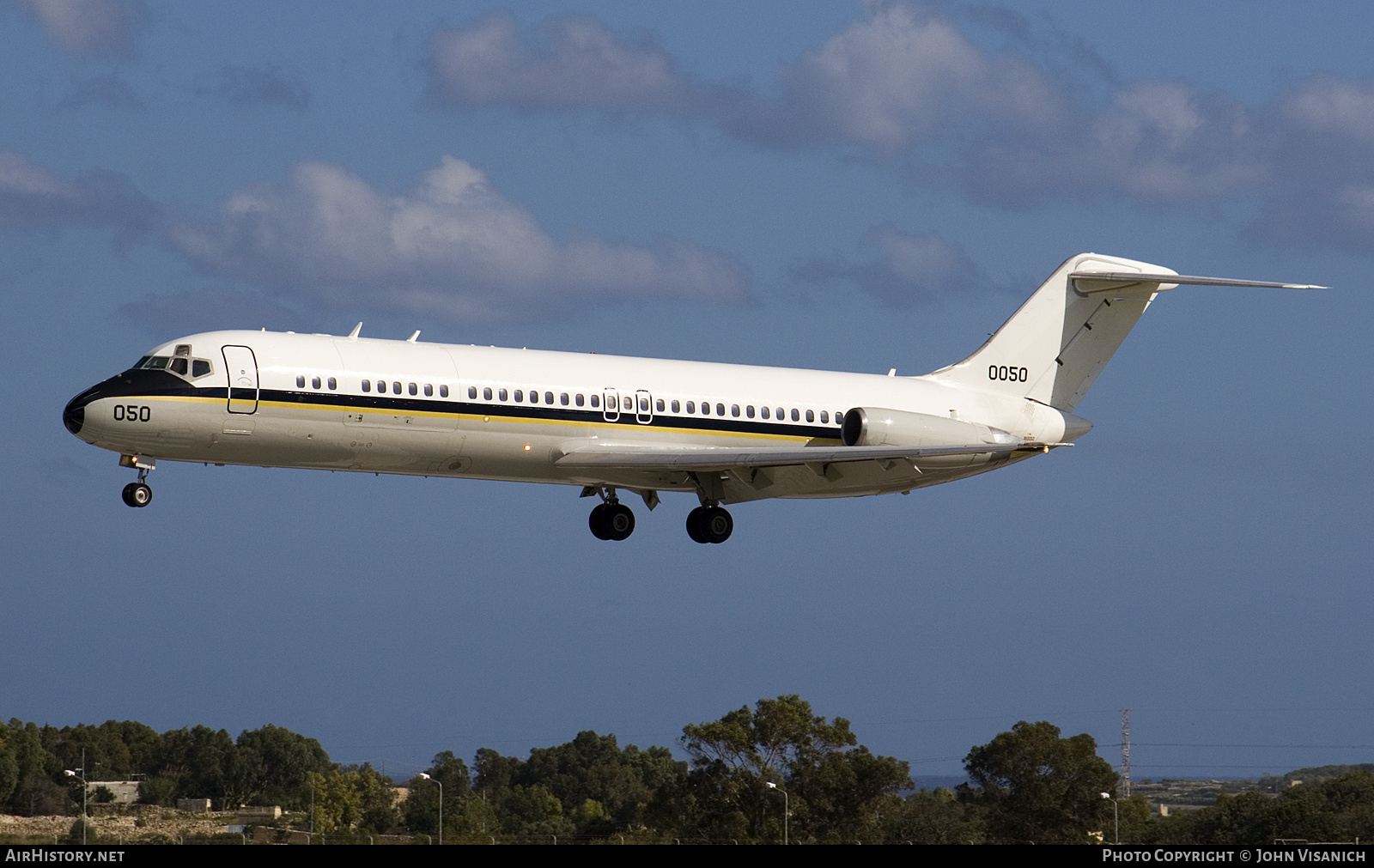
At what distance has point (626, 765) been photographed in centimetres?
9738

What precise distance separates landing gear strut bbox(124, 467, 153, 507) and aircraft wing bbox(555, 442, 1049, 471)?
7.43m

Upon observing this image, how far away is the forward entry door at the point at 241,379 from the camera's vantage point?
32.8 meters

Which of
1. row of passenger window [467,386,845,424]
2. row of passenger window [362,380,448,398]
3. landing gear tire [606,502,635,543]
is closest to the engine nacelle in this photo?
row of passenger window [467,386,845,424]

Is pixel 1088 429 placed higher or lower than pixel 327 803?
higher

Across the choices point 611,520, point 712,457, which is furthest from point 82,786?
point 712,457

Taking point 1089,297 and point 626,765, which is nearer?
point 1089,297

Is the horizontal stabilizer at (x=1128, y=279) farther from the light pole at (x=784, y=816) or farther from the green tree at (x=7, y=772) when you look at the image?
the green tree at (x=7, y=772)

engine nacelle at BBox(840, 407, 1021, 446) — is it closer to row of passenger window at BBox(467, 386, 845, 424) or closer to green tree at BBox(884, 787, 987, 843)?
row of passenger window at BBox(467, 386, 845, 424)

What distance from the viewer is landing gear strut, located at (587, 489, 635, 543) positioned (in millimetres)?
40062

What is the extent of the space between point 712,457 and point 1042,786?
112 ft

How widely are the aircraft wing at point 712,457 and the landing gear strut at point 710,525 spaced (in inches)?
90.1
